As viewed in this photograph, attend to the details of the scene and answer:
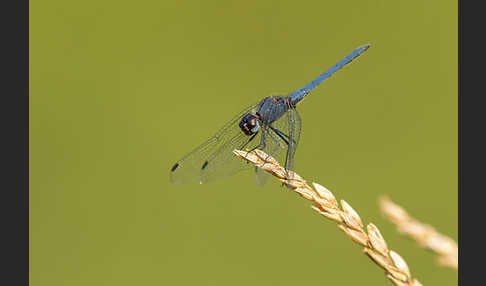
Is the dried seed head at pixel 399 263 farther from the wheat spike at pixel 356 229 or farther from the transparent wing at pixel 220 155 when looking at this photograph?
the transparent wing at pixel 220 155

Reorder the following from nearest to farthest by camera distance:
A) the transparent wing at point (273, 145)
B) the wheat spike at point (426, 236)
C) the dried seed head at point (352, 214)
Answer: the wheat spike at point (426, 236), the dried seed head at point (352, 214), the transparent wing at point (273, 145)

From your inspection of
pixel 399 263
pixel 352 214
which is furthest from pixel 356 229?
pixel 399 263

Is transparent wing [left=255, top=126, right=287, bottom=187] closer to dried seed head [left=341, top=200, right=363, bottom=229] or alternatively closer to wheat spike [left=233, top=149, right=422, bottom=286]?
wheat spike [left=233, top=149, right=422, bottom=286]

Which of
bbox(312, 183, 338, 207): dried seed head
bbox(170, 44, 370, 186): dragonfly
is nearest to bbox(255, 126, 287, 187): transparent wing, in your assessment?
bbox(170, 44, 370, 186): dragonfly

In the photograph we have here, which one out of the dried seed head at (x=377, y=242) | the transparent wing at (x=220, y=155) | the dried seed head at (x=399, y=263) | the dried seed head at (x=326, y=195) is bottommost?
the dried seed head at (x=399, y=263)

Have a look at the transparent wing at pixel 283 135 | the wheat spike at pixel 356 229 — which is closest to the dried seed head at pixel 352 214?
the wheat spike at pixel 356 229

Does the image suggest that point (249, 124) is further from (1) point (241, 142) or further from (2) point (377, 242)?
(2) point (377, 242)
